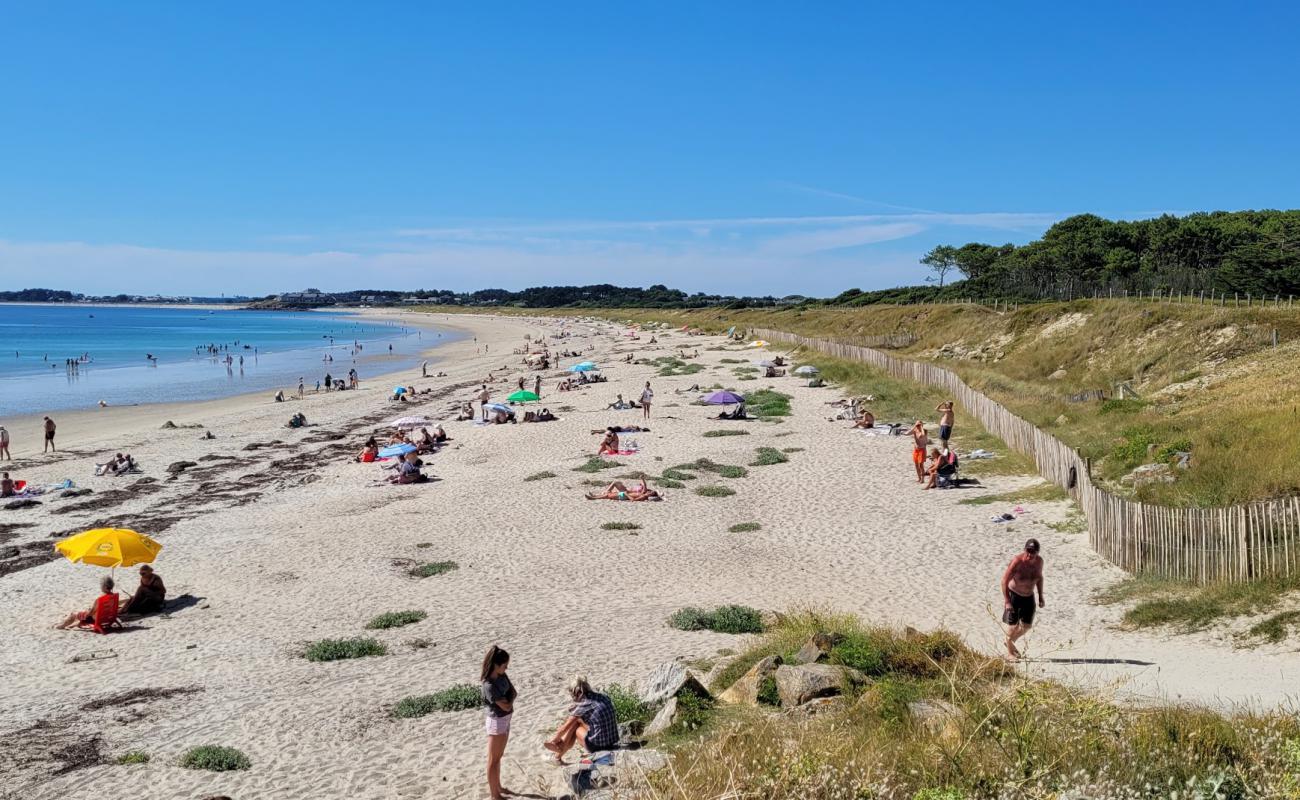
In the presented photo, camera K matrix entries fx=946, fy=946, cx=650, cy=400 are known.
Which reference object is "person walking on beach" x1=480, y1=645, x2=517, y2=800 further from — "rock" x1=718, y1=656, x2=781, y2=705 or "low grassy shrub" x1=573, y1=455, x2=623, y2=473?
"low grassy shrub" x1=573, y1=455, x2=623, y2=473

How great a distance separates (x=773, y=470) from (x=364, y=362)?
58934 mm

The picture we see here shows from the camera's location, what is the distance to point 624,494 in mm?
22109

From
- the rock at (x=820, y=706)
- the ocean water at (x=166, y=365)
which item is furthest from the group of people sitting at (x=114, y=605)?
the ocean water at (x=166, y=365)

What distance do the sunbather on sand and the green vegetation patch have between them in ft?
26.8

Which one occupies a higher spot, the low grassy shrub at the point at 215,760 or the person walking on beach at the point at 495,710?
the person walking on beach at the point at 495,710

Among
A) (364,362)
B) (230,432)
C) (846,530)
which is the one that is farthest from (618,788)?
(364,362)

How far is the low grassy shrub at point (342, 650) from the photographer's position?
41.7 feet

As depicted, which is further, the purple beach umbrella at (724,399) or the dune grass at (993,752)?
the purple beach umbrella at (724,399)

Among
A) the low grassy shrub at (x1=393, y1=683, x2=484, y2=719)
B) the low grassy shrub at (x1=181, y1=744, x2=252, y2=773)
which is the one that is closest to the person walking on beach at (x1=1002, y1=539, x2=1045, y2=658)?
the low grassy shrub at (x1=393, y1=683, x2=484, y2=719)

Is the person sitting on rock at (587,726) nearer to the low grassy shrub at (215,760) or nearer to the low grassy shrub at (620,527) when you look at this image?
the low grassy shrub at (215,760)

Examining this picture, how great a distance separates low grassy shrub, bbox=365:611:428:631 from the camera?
46.0 feet

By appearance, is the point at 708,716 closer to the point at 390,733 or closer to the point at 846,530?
the point at 390,733

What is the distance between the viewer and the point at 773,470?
25.0 metres

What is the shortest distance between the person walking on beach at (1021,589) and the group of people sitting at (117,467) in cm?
2542
